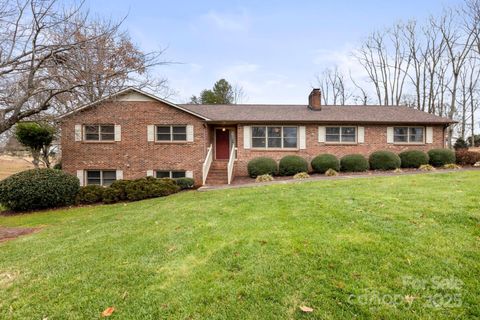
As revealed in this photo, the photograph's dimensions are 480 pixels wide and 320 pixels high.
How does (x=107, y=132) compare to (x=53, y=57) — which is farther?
(x=107, y=132)

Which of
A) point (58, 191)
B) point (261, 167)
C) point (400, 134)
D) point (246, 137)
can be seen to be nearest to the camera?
point (58, 191)

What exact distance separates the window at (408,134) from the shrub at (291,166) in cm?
641

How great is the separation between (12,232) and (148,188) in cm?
462

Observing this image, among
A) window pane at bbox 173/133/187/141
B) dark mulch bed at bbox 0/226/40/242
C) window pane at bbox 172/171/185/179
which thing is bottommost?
dark mulch bed at bbox 0/226/40/242

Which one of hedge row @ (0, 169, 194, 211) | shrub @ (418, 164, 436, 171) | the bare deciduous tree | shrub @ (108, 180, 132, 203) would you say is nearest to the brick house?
shrub @ (418, 164, 436, 171)

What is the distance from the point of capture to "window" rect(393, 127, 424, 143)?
50.0 feet

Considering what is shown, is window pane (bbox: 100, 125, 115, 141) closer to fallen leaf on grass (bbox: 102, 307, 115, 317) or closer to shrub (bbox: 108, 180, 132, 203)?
shrub (bbox: 108, 180, 132, 203)

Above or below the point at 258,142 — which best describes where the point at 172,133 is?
above

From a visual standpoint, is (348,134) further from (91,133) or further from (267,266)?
(91,133)

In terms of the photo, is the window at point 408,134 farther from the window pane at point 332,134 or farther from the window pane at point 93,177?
the window pane at point 93,177

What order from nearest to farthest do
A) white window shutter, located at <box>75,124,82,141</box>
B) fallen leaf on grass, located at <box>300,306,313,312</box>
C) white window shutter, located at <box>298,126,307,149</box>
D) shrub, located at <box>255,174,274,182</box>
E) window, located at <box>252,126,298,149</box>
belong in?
fallen leaf on grass, located at <box>300,306,313,312</box> → shrub, located at <box>255,174,274,182</box> → white window shutter, located at <box>75,124,82,141</box> → white window shutter, located at <box>298,126,307,149</box> → window, located at <box>252,126,298,149</box>

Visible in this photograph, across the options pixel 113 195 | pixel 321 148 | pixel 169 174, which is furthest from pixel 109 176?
pixel 321 148

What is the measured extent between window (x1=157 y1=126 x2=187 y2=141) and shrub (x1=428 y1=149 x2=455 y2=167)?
568 inches

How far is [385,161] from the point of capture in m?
13.8
